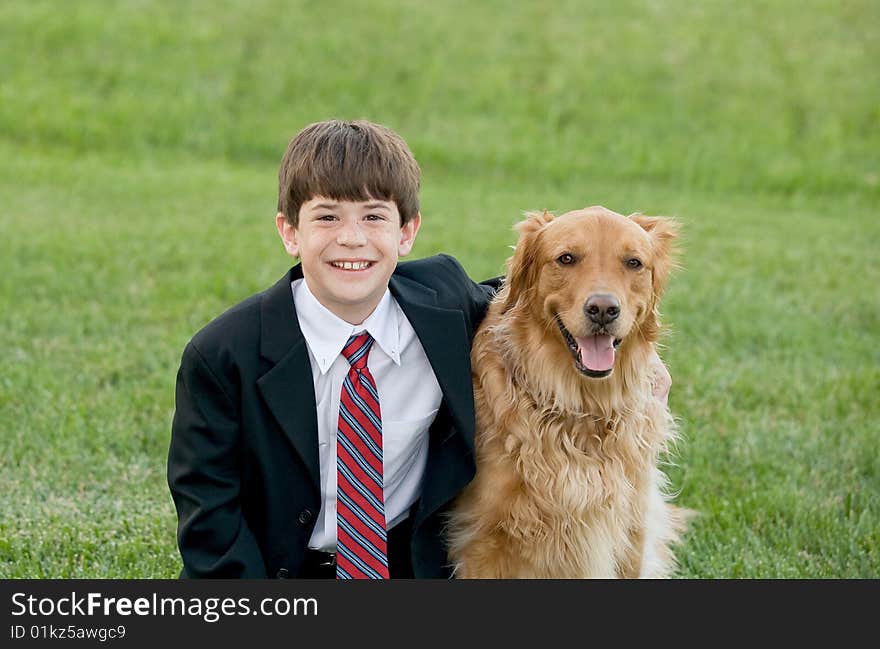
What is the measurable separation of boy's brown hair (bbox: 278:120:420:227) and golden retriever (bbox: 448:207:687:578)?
0.47 metres

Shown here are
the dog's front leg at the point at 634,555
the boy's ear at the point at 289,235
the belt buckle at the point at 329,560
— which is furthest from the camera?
the dog's front leg at the point at 634,555

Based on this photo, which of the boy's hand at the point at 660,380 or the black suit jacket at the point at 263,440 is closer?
the black suit jacket at the point at 263,440

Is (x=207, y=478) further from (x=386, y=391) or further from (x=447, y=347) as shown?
(x=447, y=347)

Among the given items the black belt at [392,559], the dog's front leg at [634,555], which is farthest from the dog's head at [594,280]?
the black belt at [392,559]

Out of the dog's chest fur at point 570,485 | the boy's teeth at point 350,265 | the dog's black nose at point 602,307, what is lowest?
the dog's chest fur at point 570,485

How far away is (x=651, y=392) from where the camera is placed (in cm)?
355

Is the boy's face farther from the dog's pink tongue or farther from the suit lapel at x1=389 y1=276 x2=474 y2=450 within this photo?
the dog's pink tongue

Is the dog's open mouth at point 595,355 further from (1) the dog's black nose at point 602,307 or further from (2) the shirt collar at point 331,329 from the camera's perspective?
(2) the shirt collar at point 331,329

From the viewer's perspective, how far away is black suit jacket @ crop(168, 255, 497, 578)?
311cm

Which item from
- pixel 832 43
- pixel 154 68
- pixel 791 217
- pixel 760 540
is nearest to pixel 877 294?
pixel 791 217

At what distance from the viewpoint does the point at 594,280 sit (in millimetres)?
3102

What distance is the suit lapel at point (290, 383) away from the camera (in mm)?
3104

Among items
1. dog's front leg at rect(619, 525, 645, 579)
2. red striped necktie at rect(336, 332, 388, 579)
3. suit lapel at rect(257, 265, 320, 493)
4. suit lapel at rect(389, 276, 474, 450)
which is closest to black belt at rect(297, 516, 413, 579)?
red striped necktie at rect(336, 332, 388, 579)
